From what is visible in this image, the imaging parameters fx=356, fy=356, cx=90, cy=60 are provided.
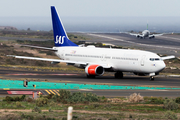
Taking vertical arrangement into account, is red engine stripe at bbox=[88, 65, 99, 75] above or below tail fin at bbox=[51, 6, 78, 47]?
below

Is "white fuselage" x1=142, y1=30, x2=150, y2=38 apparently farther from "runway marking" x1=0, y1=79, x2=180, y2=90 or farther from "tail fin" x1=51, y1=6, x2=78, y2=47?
"runway marking" x1=0, y1=79, x2=180, y2=90

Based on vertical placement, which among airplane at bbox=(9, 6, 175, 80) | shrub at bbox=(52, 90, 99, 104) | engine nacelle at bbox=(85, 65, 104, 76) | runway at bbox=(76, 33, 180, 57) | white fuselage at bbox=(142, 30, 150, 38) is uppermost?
white fuselage at bbox=(142, 30, 150, 38)

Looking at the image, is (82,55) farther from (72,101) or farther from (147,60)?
(72,101)

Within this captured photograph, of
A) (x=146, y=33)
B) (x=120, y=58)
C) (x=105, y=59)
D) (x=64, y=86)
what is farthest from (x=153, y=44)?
(x=64, y=86)

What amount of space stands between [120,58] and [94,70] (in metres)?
3.90

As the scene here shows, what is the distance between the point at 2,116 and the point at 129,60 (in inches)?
1190

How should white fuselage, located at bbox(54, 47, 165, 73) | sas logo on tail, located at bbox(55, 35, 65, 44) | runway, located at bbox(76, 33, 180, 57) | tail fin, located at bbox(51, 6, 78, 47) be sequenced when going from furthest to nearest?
runway, located at bbox(76, 33, 180, 57) < sas logo on tail, located at bbox(55, 35, 65, 44) < tail fin, located at bbox(51, 6, 78, 47) < white fuselage, located at bbox(54, 47, 165, 73)

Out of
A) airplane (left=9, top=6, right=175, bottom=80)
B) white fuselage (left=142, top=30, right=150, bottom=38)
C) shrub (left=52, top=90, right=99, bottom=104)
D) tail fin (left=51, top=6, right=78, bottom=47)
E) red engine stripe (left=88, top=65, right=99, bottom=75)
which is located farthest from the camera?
white fuselage (left=142, top=30, right=150, bottom=38)

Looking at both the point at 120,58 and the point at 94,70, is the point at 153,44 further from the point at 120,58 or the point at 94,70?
the point at 94,70

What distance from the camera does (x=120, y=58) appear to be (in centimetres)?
4847

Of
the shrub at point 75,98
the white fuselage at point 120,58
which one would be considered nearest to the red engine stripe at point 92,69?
the white fuselage at point 120,58

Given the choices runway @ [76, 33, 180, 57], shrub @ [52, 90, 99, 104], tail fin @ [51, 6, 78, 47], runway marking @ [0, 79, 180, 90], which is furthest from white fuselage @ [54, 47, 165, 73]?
runway @ [76, 33, 180, 57]

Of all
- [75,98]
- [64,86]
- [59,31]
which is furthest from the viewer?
[59,31]

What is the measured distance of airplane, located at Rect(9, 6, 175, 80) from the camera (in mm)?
46097
